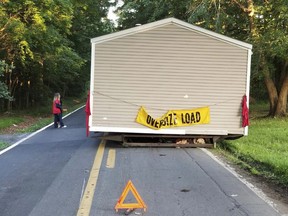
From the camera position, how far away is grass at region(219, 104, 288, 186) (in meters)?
8.62

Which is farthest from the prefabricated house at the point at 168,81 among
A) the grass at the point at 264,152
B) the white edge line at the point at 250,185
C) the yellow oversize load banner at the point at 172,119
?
the white edge line at the point at 250,185

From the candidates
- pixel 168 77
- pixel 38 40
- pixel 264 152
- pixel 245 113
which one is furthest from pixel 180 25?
pixel 38 40

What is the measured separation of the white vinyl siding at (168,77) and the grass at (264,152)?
2.32ft

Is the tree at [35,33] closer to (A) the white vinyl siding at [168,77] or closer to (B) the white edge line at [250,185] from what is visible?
(A) the white vinyl siding at [168,77]

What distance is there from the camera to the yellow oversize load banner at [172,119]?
11.4 m

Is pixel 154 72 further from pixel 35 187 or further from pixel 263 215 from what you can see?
pixel 263 215

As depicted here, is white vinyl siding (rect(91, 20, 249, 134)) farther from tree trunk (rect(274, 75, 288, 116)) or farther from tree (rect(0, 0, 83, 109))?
tree trunk (rect(274, 75, 288, 116))

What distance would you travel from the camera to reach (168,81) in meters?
11.5

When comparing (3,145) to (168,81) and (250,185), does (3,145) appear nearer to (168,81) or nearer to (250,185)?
(168,81)

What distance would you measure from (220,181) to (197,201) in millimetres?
1451

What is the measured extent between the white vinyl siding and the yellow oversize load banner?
0.40ft

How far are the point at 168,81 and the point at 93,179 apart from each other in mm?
4566

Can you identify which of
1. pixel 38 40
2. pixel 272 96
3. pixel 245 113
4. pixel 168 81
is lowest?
pixel 245 113

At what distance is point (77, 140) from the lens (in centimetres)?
1360
